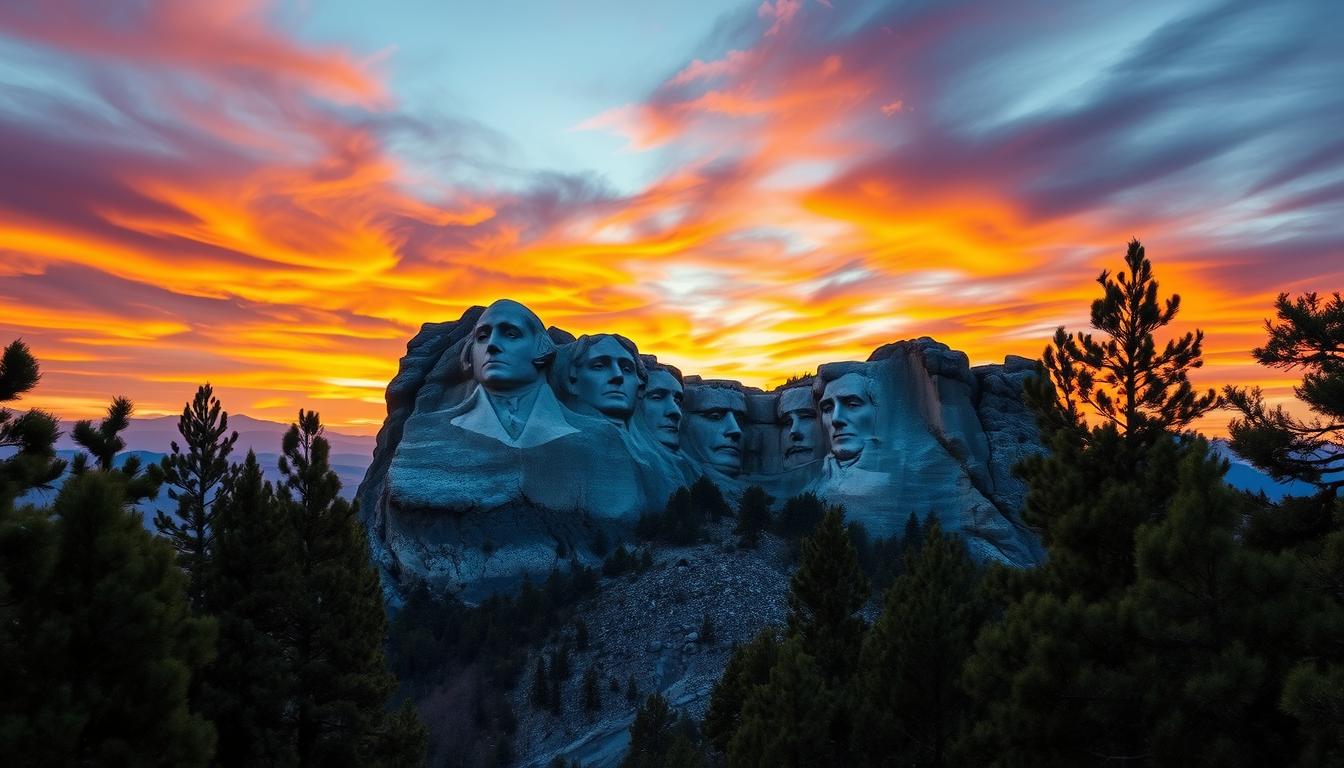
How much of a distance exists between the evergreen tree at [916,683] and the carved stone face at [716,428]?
3051 cm

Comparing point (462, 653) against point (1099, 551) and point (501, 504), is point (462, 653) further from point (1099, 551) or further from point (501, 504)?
point (1099, 551)

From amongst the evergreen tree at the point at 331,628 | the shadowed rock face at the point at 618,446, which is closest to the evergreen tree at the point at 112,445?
the evergreen tree at the point at 331,628

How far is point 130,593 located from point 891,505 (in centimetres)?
3713

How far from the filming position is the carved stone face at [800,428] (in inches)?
1887

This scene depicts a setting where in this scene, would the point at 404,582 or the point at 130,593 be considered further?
the point at 404,582

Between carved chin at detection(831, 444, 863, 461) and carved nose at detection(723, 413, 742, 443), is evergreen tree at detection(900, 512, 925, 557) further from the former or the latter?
carved nose at detection(723, 413, 742, 443)

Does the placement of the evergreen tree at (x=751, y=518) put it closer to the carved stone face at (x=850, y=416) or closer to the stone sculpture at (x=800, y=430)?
the carved stone face at (x=850, y=416)

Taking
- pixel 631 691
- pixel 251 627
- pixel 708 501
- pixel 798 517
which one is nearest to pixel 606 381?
pixel 708 501

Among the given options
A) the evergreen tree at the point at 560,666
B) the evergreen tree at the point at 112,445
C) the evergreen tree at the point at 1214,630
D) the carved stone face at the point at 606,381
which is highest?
the carved stone face at the point at 606,381

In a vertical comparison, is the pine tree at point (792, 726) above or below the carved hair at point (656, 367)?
below

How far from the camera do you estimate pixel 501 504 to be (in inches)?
1463

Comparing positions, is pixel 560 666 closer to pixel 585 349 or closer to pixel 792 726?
pixel 792 726

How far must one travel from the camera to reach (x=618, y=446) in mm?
40625

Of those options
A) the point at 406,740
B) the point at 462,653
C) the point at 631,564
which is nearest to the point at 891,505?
the point at 631,564
